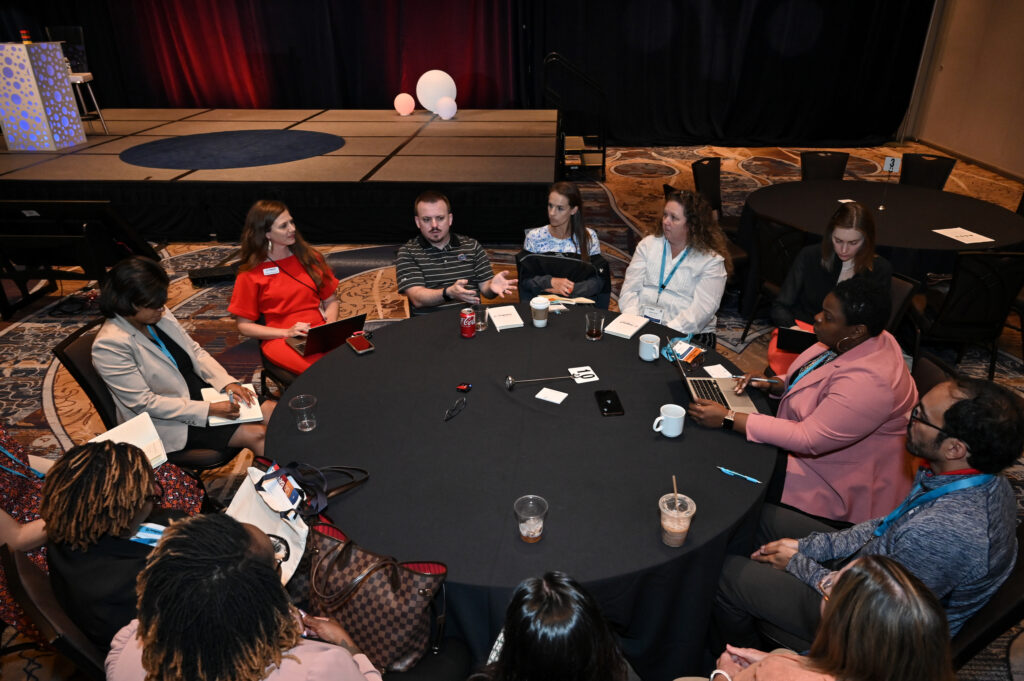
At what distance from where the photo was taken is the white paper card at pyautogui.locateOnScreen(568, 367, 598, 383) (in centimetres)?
264

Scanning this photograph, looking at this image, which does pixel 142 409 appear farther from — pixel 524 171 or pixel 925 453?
pixel 524 171

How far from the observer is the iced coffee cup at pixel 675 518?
182cm

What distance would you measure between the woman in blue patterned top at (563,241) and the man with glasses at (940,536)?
1847mm

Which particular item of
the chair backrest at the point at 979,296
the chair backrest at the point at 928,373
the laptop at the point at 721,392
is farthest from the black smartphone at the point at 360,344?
the chair backrest at the point at 979,296

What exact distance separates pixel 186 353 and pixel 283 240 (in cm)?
79

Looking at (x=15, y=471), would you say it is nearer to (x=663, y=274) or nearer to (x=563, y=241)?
(x=563, y=241)

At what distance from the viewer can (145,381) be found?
9.00 feet

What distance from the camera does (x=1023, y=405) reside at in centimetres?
185

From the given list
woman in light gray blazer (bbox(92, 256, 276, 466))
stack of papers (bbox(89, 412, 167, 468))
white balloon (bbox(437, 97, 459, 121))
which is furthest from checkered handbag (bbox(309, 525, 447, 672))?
white balloon (bbox(437, 97, 459, 121))

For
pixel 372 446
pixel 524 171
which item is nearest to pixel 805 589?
pixel 372 446

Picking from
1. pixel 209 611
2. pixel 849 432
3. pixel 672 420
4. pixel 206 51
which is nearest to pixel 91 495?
pixel 209 611

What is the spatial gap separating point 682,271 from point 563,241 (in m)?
0.74

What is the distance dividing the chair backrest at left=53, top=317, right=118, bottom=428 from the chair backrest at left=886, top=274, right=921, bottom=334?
3.75m

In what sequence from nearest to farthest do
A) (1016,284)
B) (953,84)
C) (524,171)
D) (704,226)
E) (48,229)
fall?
(704,226), (1016,284), (48,229), (524,171), (953,84)
